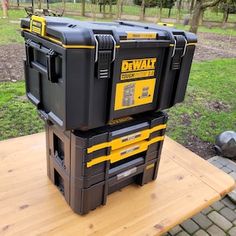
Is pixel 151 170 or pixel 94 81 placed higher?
pixel 94 81

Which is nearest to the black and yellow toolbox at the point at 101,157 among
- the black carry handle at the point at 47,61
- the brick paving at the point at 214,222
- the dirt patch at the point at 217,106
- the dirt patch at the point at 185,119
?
the black carry handle at the point at 47,61

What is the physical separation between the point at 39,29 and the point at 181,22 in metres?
14.6

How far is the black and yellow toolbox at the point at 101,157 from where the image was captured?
126 cm

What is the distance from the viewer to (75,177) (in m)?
1.32

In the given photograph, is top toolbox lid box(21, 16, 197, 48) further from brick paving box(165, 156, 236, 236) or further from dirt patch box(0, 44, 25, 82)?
dirt patch box(0, 44, 25, 82)

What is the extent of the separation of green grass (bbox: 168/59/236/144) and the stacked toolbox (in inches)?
65.0

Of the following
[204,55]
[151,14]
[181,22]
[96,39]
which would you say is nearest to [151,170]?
[96,39]

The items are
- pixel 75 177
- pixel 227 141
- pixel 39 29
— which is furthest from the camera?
pixel 227 141

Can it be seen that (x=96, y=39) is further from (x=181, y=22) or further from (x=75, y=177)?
(x=181, y=22)

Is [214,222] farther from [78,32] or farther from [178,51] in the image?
[78,32]

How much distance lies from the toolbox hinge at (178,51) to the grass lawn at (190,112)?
1.76 metres

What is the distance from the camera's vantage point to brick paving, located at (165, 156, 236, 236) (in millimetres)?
1946

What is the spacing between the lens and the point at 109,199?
1548 millimetres

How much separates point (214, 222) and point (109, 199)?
3.21 ft
